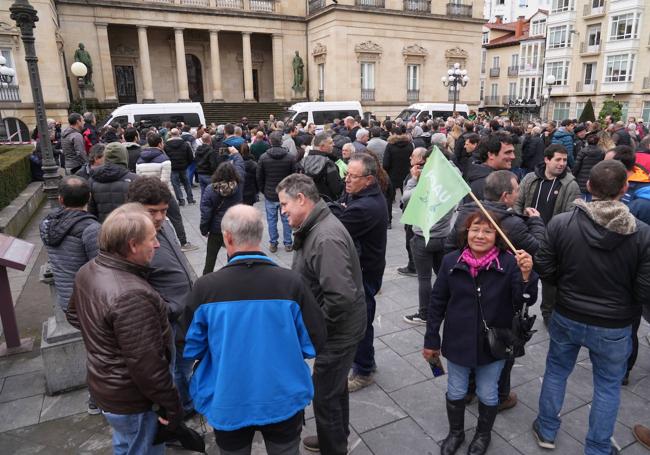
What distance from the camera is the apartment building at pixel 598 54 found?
36.4 meters

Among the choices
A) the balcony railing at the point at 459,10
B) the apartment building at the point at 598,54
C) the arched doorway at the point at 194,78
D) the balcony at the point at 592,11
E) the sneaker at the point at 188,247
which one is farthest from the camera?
the balcony at the point at 592,11

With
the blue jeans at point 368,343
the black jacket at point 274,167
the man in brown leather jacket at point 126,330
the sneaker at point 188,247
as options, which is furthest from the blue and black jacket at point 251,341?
the sneaker at point 188,247

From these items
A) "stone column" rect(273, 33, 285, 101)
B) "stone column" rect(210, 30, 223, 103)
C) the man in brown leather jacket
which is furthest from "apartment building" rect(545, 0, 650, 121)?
the man in brown leather jacket

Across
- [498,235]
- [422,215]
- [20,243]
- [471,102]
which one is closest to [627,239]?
[498,235]

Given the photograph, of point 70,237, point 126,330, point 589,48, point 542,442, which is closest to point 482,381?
point 542,442

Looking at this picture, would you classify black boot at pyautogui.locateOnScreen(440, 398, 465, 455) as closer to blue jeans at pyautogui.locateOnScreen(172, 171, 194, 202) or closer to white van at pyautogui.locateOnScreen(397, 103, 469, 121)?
blue jeans at pyautogui.locateOnScreen(172, 171, 194, 202)

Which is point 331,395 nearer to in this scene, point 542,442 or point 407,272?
point 542,442

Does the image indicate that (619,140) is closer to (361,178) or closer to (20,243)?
(361,178)

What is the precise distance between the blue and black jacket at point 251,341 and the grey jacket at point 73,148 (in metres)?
8.95

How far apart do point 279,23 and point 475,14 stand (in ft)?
48.9

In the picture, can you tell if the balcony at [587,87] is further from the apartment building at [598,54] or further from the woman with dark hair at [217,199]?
the woman with dark hair at [217,199]

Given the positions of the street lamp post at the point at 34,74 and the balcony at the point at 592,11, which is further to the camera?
the balcony at the point at 592,11

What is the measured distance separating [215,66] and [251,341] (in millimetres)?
31677

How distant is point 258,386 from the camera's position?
7.06 ft
